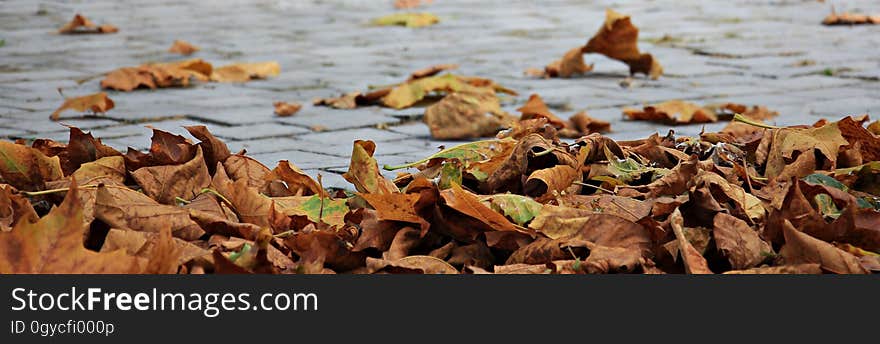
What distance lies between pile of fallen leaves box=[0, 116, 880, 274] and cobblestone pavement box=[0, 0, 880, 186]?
2.65 feet

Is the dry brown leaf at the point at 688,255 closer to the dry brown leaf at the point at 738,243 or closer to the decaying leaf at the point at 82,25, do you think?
the dry brown leaf at the point at 738,243

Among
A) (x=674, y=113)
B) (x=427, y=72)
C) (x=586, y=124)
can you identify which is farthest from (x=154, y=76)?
(x=674, y=113)

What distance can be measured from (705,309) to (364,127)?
9.12 feet

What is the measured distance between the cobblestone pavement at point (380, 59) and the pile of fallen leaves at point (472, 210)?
808mm

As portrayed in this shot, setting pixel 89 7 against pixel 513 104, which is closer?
pixel 513 104

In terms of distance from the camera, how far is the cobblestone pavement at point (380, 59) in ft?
14.9

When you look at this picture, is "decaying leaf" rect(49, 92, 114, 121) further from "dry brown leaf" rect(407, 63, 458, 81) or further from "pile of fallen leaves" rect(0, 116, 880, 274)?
"pile of fallen leaves" rect(0, 116, 880, 274)

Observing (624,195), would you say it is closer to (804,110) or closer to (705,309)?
(705,309)

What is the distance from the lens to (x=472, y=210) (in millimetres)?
2344

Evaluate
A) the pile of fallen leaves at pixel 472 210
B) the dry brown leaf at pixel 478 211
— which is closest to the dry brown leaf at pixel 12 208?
the pile of fallen leaves at pixel 472 210

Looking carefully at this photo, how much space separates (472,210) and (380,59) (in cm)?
421

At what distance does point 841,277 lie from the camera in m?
1.91

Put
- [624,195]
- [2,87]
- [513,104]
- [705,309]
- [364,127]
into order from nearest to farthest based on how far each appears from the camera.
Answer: [705,309], [624,195], [364,127], [513,104], [2,87]

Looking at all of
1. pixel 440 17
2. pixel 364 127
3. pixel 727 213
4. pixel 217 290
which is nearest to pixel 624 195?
pixel 727 213
